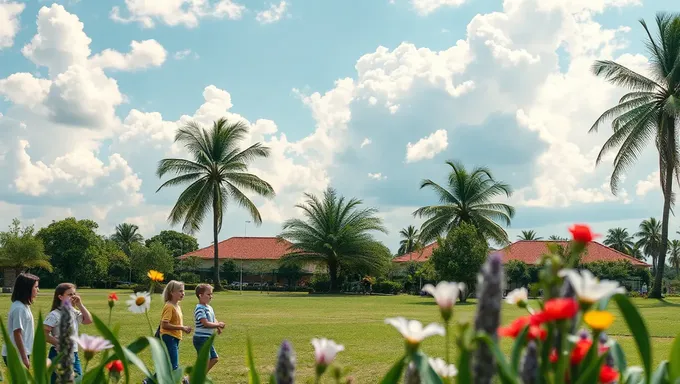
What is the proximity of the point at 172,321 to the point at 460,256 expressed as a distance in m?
29.8

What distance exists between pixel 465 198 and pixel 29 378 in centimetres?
4052

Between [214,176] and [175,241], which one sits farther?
[175,241]

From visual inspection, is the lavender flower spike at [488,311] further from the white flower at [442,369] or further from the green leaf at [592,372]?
the white flower at [442,369]

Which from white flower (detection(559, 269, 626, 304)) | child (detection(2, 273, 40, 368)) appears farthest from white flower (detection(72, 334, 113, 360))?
child (detection(2, 273, 40, 368))

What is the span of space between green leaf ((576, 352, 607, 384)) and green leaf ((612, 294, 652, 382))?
5.8 inches

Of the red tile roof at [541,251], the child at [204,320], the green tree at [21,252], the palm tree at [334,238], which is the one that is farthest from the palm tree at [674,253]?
the child at [204,320]

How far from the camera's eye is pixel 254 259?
2771 inches

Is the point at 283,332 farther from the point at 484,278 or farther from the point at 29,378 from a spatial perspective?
the point at 484,278

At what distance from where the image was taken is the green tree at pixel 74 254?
214ft

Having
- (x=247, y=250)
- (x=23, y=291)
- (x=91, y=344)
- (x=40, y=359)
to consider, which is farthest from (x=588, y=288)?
(x=247, y=250)

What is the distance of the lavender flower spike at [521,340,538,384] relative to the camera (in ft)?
4.81

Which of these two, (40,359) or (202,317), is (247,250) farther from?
(40,359)

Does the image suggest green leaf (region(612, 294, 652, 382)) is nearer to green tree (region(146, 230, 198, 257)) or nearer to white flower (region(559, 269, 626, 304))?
white flower (region(559, 269, 626, 304))

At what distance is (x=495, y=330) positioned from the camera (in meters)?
1.29
